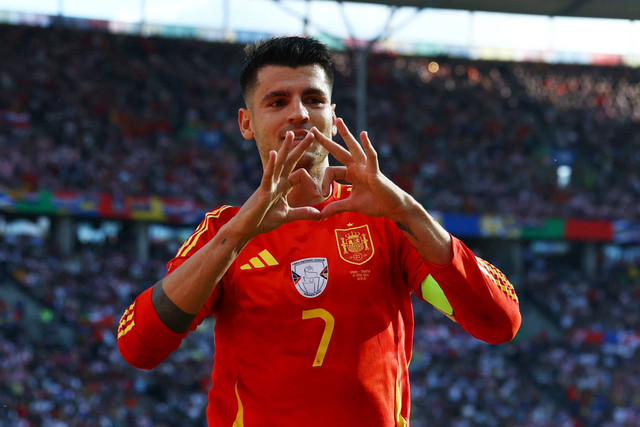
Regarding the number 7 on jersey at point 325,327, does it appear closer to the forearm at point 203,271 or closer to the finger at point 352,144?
the forearm at point 203,271

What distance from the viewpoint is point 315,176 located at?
2607 millimetres

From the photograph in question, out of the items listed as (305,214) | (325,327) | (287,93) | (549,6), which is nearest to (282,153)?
(305,214)

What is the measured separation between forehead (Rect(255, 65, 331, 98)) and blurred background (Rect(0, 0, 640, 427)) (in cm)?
1373

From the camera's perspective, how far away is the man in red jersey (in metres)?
2.25

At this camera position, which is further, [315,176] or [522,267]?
[522,267]

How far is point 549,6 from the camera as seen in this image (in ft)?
63.7

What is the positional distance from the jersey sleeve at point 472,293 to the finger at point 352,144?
1.22 ft

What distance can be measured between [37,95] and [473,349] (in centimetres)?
1494

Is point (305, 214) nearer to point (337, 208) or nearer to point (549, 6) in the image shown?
point (337, 208)

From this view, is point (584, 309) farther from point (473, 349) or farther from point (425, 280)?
point (425, 280)

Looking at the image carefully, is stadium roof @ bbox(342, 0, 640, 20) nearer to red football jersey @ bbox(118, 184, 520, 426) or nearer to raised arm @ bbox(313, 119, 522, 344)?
red football jersey @ bbox(118, 184, 520, 426)

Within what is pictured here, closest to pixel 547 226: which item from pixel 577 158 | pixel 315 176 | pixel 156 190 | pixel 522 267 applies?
pixel 522 267

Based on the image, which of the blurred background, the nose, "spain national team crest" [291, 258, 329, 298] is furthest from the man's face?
the blurred background

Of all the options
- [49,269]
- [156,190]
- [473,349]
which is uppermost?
[156,190]
